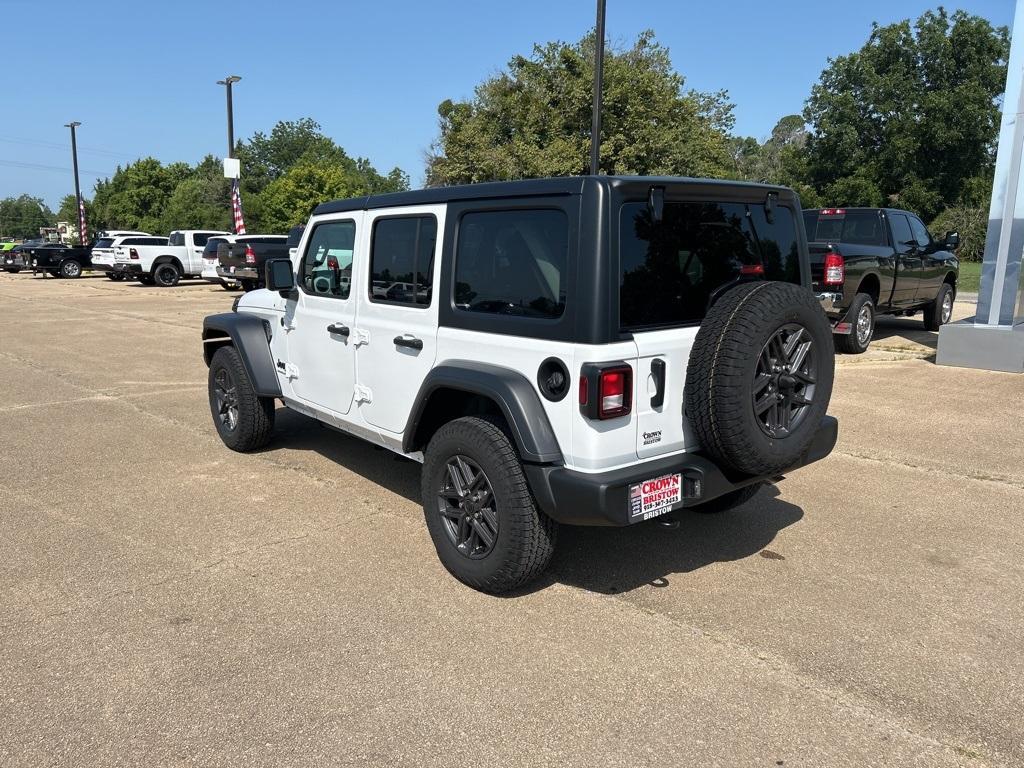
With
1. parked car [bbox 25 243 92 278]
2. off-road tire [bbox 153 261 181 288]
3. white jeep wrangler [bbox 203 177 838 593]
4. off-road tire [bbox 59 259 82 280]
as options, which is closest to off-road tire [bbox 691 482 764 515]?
white jeep wrangler [bbox 203 177 838 593]

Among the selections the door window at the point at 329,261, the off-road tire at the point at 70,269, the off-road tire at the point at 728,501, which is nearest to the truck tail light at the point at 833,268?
the off-road tire at the point at 728,501

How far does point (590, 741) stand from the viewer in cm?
260

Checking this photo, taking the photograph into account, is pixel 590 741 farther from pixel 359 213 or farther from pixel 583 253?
pixel 359 213

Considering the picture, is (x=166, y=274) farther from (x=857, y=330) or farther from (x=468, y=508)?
(x=468, y=508)

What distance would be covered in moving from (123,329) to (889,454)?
41.0 ft

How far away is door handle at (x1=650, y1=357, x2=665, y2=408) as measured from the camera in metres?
3.29

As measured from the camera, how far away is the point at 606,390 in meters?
3.12

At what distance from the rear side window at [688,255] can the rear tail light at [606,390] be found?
0.75 feet

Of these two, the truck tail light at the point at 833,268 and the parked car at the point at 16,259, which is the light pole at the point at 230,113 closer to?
the parked car at the point at 16,259


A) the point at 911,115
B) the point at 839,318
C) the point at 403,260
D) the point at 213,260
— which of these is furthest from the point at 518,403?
the point at 911,115

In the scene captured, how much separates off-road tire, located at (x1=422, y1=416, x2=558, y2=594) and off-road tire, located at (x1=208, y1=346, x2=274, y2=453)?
2.47m

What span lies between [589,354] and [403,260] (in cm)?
146

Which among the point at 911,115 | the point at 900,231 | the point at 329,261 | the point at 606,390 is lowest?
the point at 606,390

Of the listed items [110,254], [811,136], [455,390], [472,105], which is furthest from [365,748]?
[811,136]
